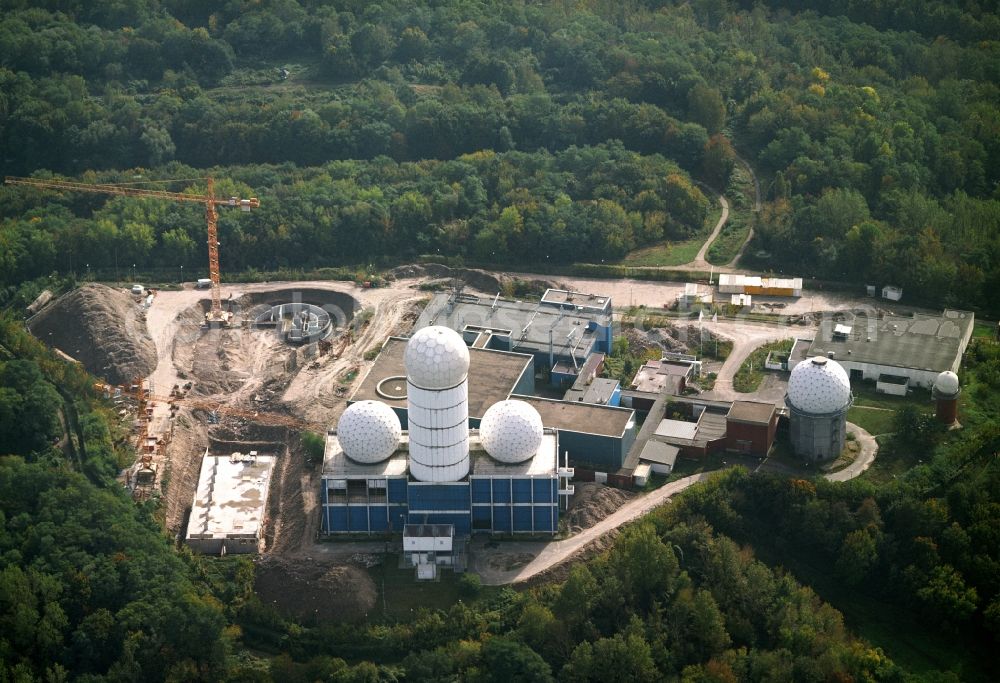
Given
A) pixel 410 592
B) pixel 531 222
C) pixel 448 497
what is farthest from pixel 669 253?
pixel 410 592

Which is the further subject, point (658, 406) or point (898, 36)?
point (898, 36)

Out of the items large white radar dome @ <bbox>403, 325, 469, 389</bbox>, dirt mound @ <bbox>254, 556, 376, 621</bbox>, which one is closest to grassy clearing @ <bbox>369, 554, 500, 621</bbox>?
dirt mound @ <bbox>254, 556, 376, 621</bbox>

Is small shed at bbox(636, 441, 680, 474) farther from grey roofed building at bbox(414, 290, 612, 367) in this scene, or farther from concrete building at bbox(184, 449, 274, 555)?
concrete building at bbox(184, 449, 274, 555)

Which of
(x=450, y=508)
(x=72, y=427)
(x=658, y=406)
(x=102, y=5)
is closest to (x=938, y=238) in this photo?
(x=658, y=406)

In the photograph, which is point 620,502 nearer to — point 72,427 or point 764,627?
point 764,627

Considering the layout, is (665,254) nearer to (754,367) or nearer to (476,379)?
(754,367)

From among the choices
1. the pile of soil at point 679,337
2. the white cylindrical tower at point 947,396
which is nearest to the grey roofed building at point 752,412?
the white cylindrical tower at point 947,396
